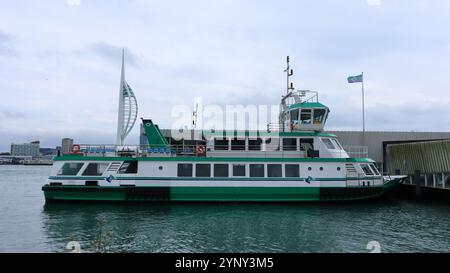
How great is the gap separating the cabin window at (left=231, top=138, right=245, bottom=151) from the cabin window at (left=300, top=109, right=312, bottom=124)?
5196 mm

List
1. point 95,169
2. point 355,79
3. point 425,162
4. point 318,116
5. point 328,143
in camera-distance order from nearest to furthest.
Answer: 1. point 95,169
2. point 328,143
3. point 318,116
4. point 425,162
5. point 355,79

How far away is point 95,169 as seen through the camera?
22125 mm

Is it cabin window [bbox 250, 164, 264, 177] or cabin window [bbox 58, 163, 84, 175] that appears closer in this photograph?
cabin window [bbox 58, 163, 84, 175]

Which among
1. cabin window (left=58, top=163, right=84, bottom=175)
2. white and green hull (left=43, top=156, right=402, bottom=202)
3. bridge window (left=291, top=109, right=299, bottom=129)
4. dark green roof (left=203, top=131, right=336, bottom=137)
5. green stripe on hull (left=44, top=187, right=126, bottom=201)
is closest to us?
green stripe on hull (left=44, top=187, right=126, bottom=201)

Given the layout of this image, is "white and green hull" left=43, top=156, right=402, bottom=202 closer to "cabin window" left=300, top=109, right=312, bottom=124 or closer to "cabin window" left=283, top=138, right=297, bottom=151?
"cabin window" left=283, top=138, right=297, bottom=151

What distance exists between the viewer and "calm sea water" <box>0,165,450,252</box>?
1262cm

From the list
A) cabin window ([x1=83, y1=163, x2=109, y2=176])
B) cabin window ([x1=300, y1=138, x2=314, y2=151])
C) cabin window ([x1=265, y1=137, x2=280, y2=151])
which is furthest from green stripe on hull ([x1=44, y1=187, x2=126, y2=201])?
cabin window ([x1=300, y1=138, x2=314, y2=151])

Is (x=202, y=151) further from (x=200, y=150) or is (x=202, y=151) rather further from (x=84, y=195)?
(x=84, y=195)

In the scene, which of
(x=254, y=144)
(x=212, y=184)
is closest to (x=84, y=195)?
(x=212, y=184)

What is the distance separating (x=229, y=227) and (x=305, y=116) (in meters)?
12.4

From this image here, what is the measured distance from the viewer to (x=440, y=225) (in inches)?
644

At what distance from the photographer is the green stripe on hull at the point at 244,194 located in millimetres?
22000

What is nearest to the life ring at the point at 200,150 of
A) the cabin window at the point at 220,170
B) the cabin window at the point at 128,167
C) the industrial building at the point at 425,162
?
the cabin window at the point at 220,170
